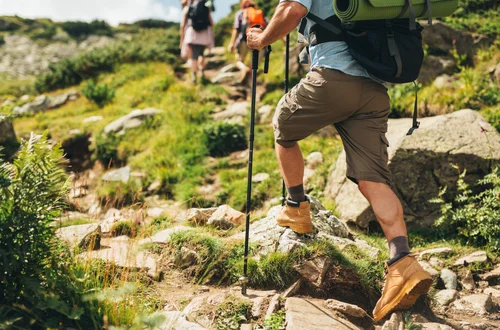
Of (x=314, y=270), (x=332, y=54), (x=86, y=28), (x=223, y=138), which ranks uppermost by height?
(x=86, y=28)

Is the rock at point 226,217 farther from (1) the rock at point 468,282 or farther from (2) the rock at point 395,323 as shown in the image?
(1) the rock at point 468,282

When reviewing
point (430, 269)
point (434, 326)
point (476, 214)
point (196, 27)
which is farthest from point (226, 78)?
point (434, 326)

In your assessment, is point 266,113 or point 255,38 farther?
point 266,113

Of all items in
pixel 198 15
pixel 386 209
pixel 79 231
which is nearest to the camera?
pixel 386 209

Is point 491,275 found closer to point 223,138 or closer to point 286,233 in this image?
point 286,233

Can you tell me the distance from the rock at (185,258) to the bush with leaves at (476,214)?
3.33 metres

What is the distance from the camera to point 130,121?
10.9 metres

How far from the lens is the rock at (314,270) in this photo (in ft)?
12.7

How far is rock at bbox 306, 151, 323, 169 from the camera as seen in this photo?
7922 mm

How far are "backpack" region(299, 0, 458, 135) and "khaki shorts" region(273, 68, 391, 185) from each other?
0.19 metres

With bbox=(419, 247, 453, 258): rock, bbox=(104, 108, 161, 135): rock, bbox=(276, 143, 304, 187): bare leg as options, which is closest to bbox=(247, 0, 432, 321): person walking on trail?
bbox=(276, 143, 304, 187): bare leg

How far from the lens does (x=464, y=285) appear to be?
4.76m

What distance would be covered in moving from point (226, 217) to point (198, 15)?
27.9ft

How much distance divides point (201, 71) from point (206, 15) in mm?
1600
